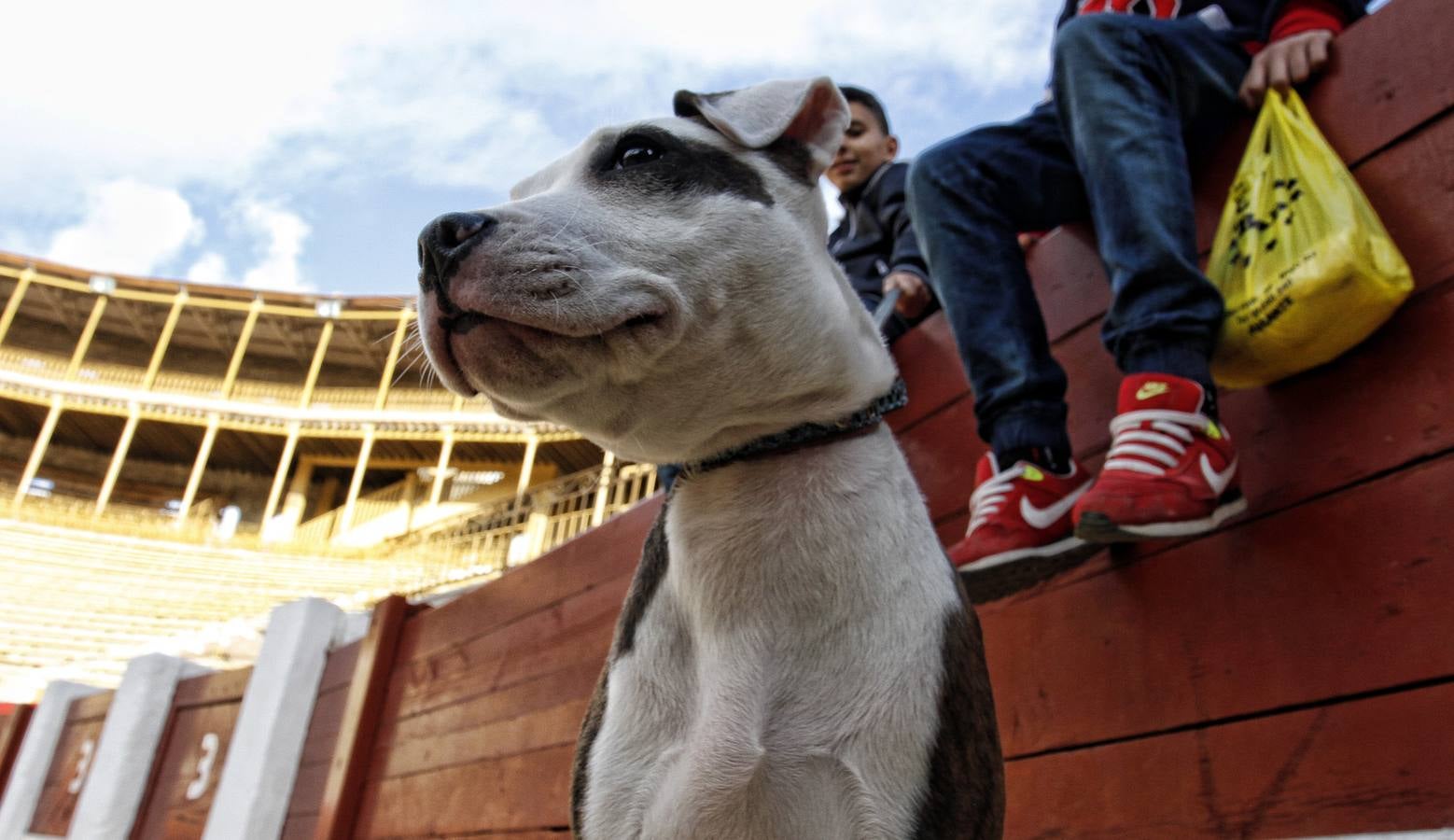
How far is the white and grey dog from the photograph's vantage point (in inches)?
43.3

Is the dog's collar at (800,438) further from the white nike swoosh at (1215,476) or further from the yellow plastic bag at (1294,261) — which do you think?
the yellow plastic bag at (1294,261)

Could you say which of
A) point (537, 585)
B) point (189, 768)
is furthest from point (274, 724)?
point (537, 585)

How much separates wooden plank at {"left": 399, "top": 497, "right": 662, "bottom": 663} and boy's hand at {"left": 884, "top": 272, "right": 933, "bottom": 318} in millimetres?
990

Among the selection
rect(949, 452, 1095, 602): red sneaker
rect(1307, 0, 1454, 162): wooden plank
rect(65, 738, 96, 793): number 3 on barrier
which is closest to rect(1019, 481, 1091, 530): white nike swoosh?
rect(949, 452, 1095, 602): red sneaker

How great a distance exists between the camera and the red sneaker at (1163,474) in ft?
4.53

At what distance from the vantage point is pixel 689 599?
4.20 feet

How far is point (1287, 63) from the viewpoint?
1788 mm

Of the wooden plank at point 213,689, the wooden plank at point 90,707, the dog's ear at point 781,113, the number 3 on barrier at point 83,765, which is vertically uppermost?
the dog's ear at point 781,113

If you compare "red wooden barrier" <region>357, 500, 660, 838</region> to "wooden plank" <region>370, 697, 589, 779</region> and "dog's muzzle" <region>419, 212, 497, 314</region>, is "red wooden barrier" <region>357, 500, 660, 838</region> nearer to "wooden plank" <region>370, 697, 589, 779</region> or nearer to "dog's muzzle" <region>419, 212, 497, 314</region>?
"wooden plank" <region>370, 697, 589, 779</region>

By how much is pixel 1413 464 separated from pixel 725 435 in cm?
105

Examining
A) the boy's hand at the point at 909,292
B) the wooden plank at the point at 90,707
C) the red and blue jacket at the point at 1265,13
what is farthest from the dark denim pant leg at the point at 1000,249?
the wooden plank at the point at 90,707

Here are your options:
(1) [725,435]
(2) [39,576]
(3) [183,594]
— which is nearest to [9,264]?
(2) [39,576]

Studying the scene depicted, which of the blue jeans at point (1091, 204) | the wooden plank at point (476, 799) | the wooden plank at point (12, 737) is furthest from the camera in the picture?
the wooden plank at point (12, 737)

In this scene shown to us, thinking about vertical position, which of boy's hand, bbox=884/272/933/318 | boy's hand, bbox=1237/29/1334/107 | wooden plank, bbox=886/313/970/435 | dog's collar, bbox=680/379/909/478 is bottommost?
dog's collar, bbox=680/379/909/478
